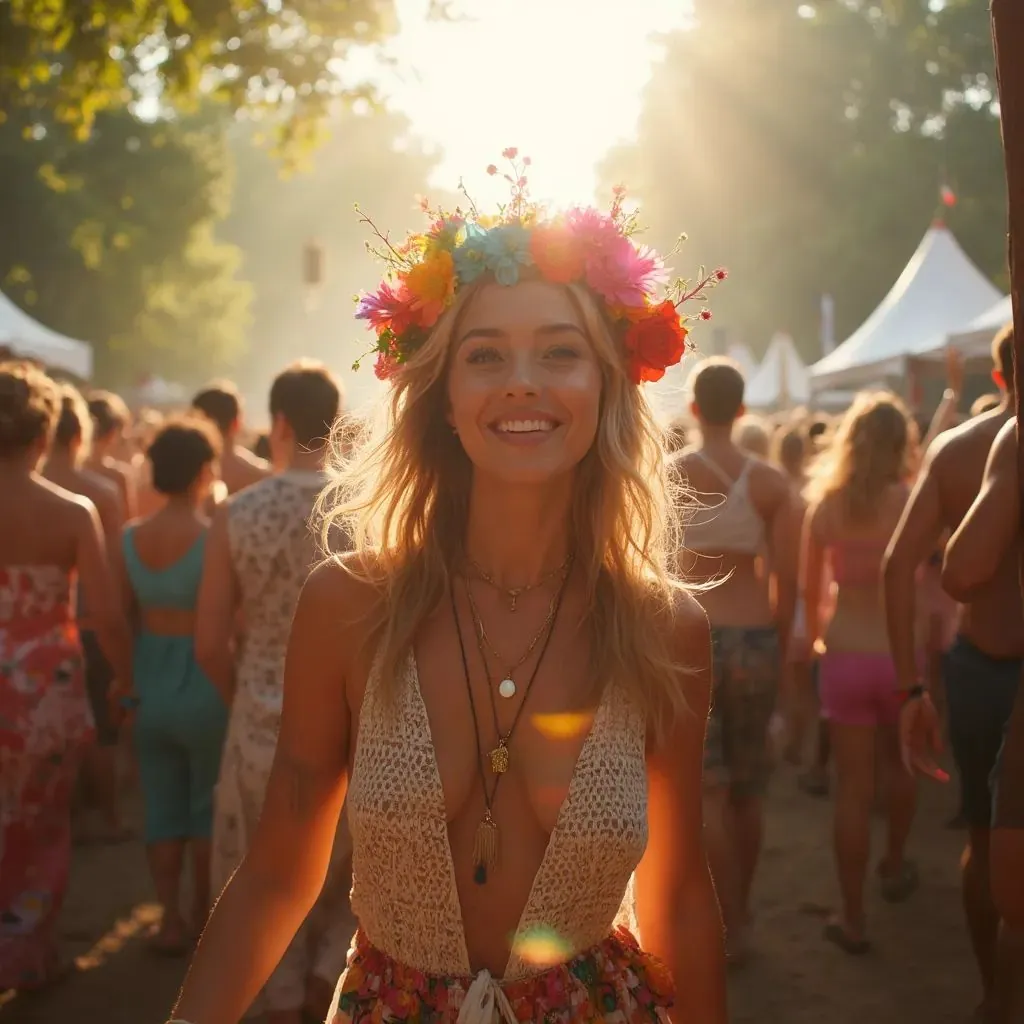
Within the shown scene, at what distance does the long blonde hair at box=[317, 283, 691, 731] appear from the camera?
251 centimetres

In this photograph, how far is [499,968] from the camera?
7.80 feet

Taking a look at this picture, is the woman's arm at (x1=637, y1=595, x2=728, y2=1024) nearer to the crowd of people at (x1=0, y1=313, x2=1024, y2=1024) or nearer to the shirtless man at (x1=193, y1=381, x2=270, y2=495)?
the crowd of people at (x1=0, y1=313, x2=1024, y2=1024)

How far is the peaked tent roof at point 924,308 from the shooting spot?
747 inches

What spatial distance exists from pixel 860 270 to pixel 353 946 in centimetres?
4361

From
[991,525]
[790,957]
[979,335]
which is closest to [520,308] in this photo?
[991,525]

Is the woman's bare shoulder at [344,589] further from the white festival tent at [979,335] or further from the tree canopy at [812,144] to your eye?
the tree canopy at [812,144]

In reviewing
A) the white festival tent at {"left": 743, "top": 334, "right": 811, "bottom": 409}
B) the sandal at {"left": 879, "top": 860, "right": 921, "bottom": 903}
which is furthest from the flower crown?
the white festival tent at {"left": 743, "top": 334, "right": 811, "bottom": 409}

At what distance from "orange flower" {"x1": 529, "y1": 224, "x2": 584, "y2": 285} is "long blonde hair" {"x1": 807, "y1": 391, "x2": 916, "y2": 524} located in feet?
13.7

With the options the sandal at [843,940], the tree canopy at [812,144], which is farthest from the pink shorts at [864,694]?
the tree canopy at [812,144]

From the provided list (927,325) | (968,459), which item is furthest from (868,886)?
(927,325)

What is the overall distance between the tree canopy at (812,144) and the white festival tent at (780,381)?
955 centimetres

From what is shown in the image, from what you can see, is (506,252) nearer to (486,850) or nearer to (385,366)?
(385,366)

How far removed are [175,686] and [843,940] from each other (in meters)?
3.03

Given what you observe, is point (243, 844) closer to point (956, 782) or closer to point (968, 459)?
point (968, 459)
